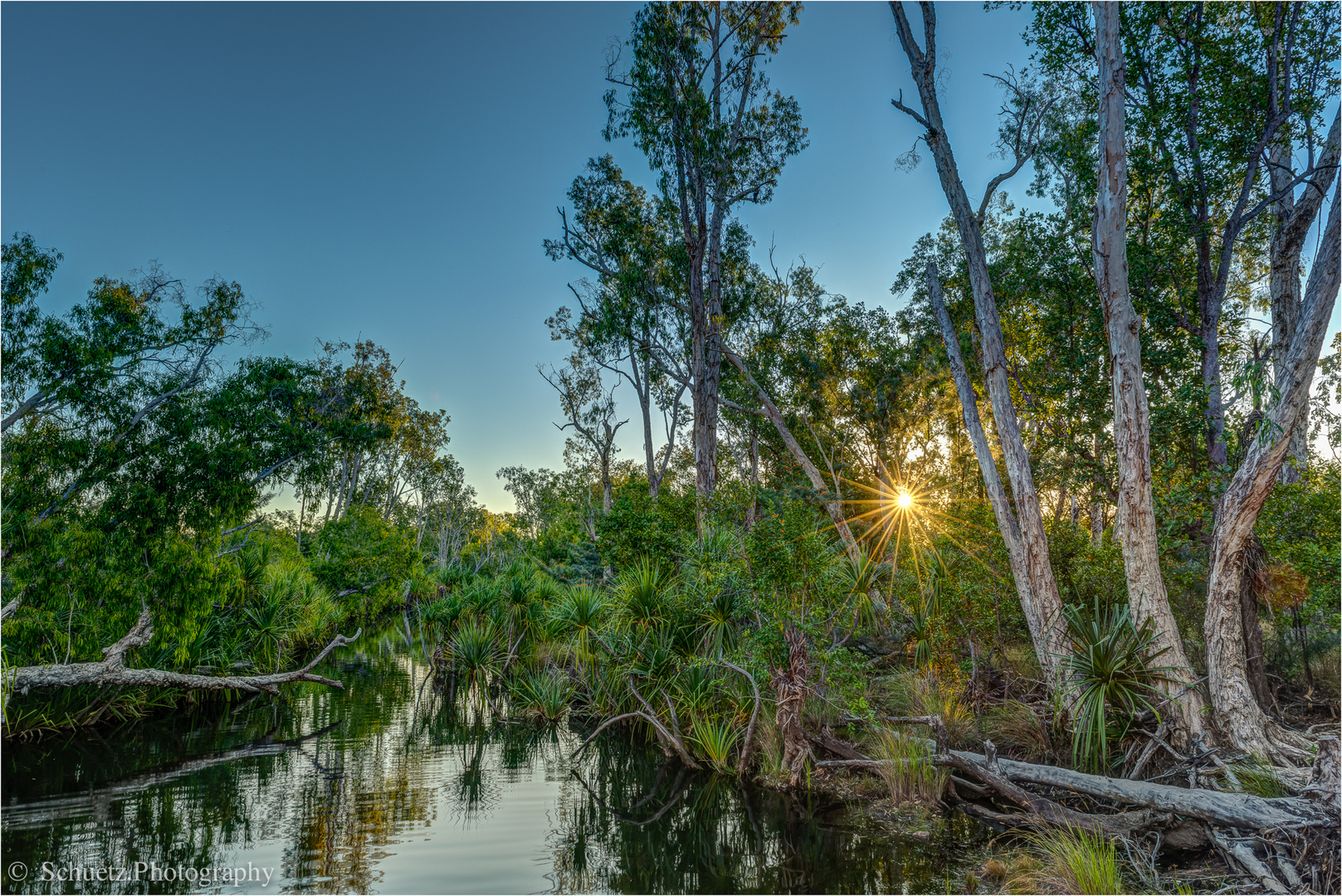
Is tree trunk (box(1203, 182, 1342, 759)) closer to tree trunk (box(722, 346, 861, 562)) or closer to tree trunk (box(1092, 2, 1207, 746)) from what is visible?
tree trunk (box(1092, 2, 1207, 746))

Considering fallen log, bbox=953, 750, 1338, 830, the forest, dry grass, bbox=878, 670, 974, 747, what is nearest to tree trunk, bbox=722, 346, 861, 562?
the forest

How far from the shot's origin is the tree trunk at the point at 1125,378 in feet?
23.1

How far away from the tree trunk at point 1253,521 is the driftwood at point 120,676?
12573 mm

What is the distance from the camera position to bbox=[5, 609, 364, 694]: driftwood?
8.47 metres

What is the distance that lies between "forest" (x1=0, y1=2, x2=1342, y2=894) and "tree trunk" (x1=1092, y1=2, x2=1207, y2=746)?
0.05m

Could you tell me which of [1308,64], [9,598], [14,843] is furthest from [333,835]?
[1308,64]

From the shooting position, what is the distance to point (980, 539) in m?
10.6

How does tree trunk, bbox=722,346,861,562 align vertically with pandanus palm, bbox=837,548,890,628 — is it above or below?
above

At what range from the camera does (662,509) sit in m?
13.7

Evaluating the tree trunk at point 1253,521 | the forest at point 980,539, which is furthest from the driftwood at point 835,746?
the tree trunk at point 1253,521

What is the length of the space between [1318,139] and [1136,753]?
9.28 m

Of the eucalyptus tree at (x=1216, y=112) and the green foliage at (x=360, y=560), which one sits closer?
the eucalyptus tree at (x=1216, y=112)

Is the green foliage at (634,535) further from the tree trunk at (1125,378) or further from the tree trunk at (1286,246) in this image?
the tree trunk at (1286,246)

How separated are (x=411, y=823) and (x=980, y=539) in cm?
901
